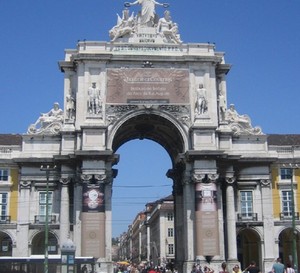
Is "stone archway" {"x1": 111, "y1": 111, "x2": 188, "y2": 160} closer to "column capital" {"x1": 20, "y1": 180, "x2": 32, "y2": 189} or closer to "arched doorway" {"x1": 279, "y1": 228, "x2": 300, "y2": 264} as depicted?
"column capital" {"x1": 20, "y1": 180, "x2": 32, "y2": 189}

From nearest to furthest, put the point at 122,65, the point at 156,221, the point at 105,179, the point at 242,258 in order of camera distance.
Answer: the point at 105,179 → the point at 122,65 → the point at 242,258 → the point at 156,221

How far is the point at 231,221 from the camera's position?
49.9 m

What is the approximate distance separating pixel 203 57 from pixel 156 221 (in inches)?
2308

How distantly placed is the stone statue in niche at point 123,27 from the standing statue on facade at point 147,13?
814 mm

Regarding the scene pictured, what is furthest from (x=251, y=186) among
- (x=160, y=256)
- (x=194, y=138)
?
(x=160, y=256)

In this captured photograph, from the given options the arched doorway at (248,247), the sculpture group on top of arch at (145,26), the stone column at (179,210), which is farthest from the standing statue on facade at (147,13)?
the arched doorway at (248,247)

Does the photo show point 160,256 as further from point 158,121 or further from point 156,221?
point 158,121

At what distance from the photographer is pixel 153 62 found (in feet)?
172

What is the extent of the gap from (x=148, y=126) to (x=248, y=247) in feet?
47.6

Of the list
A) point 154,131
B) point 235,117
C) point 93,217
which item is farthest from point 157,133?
point 93,217

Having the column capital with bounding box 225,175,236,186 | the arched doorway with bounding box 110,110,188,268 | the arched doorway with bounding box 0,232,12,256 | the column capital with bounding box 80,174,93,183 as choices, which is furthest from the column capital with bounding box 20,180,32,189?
the column capital with bounding box 225,175,236,186

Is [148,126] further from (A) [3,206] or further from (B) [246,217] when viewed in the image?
(A) [3,206]

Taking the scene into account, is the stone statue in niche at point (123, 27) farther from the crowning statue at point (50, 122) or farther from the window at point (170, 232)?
the window at point (170, 232)

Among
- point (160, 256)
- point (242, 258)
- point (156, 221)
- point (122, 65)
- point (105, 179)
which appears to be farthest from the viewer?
point (156, 221)
